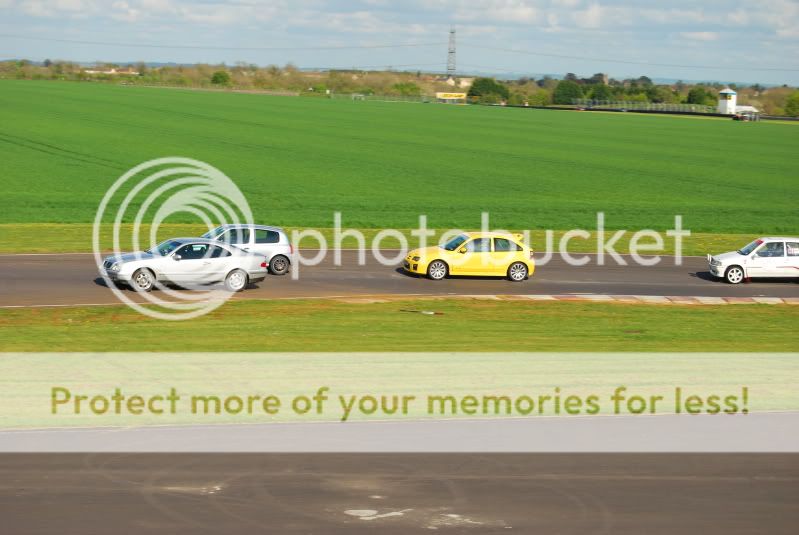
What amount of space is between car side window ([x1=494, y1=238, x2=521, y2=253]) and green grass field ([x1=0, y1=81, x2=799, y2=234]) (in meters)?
12.4

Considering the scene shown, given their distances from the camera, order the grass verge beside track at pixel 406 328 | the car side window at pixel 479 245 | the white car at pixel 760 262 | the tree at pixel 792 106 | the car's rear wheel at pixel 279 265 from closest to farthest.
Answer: the grass verge beside track at pixel 406 328
the car's rear wheel at pixel 279 265
the car side window at pixel 479 245
the white car at pixel 760 262
the tree at pixel 792 106

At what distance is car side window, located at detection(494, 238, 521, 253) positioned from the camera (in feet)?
102

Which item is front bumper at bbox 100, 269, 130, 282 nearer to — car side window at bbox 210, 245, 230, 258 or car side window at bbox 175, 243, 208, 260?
car side window at bbox 175, 243, 208, 260

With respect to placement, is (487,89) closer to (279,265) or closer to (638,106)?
(638,106)

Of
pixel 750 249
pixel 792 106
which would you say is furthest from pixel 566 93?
pixel 750 249

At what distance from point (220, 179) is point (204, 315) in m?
36.3

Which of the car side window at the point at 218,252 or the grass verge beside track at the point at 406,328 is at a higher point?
the car side window at the point at 218,252

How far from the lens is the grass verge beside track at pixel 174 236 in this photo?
3391 cm

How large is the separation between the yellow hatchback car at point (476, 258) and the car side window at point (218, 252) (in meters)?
6.10

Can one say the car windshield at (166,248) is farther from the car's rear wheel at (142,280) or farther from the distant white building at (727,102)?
the distant white building at (727,102)

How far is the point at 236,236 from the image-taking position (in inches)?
1200

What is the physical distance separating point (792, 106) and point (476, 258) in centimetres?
16661

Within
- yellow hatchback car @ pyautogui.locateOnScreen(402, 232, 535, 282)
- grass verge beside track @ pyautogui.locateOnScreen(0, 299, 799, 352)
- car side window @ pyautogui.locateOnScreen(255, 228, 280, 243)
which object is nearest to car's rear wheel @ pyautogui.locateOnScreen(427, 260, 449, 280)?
yellow hatchback car @ pyautogui.locateOnScreen(402, 232, 535, 282)

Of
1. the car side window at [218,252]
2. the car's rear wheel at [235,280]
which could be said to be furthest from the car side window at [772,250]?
the car side window at [218,252]
